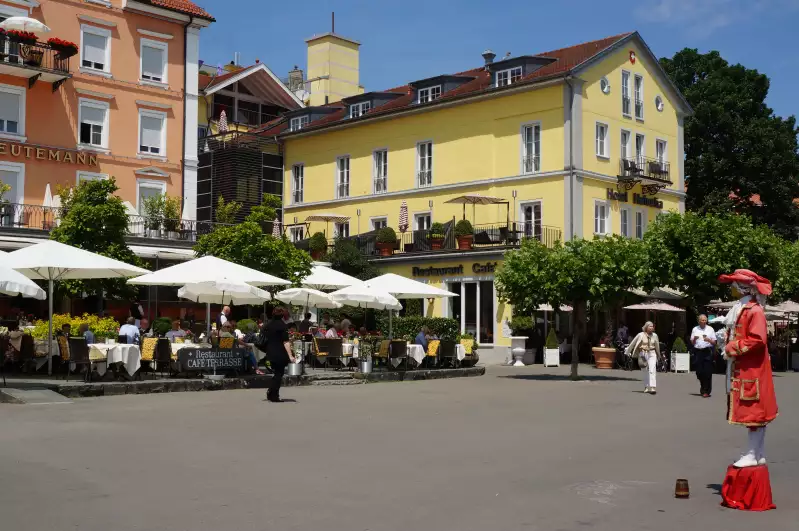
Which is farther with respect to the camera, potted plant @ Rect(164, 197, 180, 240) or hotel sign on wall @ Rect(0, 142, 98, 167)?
potted plant @ Rect(164, 197, 180, 240)

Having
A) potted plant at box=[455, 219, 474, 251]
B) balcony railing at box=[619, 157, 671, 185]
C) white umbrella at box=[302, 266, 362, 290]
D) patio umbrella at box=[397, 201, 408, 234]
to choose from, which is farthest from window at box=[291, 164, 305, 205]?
white umbrella at box=[302, 266, 362, 290]

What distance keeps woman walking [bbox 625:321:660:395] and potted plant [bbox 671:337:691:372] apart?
10.5m

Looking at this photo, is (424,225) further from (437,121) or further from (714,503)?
(714,503)

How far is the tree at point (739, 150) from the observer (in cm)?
5216

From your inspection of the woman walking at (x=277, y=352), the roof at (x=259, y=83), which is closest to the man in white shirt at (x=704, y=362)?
the woman walking at (x=277, y=352)

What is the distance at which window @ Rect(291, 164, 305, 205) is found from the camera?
51.9m

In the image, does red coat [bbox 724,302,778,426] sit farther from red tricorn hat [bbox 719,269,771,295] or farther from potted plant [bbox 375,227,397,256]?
potted plant [bbox 375,227,397,256]

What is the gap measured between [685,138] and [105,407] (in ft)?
141

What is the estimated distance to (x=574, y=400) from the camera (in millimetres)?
19609

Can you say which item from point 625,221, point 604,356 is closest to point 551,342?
point 604,356

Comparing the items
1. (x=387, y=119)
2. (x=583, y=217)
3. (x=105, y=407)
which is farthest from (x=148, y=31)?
(x=105, y=407)

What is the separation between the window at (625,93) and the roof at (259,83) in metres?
18.0

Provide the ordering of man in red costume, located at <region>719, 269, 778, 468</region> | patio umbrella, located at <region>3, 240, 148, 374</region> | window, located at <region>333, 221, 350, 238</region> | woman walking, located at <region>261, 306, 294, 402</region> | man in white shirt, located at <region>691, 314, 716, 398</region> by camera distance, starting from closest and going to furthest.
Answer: man in red costume, located at <region>719, 269, 778, 468</region>, woman walking, located at <region>261, 306, 294, 402</region>, patio umbrella, located at <region>3, 240, 148, 374</region>, man in white shirt, located at <region>691, 314, 716, 398</region>, window, located at <region>333, 221, 350, 238</region>

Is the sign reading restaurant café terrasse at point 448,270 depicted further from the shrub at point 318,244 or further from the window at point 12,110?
the window at point 12,110
